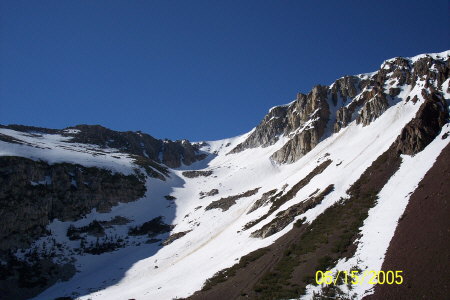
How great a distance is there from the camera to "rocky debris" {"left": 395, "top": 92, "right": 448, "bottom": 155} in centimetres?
4484

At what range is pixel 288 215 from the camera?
4956cm

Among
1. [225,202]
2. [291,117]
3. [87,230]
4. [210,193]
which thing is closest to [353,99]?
[291,117]

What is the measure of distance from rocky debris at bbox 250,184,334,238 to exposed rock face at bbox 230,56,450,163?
3251 centimetres

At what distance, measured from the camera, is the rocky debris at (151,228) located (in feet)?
278

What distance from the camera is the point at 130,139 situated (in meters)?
197

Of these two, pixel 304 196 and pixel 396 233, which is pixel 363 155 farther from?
pixel 396 233

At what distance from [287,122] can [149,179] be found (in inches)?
3271

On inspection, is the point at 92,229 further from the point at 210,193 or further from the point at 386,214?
the point at 386,214

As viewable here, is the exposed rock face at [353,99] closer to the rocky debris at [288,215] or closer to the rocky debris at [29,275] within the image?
the rocky debris at [288,215]

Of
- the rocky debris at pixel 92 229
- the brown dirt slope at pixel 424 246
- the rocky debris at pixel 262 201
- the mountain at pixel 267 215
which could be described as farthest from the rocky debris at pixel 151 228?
the brown dirt slope at pixel 424 246

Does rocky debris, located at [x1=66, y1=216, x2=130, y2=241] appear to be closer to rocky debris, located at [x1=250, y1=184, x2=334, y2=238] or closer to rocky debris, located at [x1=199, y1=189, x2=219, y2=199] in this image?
rocky debris, located at [x1=199, y1=189, x2=219, y2=199]

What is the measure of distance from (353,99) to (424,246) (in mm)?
96054

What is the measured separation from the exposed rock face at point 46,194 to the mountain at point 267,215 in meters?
0.37
